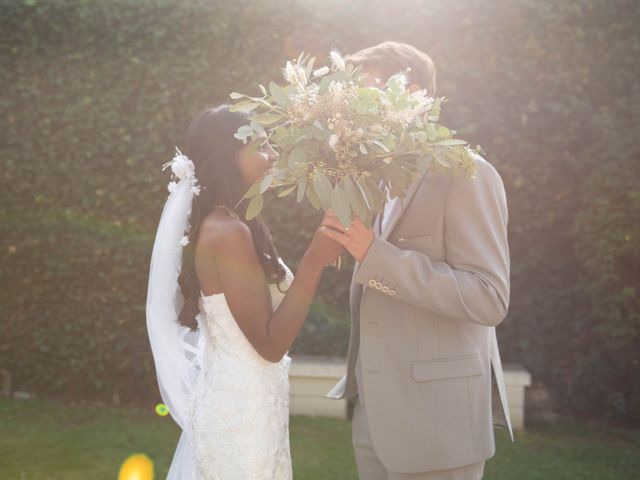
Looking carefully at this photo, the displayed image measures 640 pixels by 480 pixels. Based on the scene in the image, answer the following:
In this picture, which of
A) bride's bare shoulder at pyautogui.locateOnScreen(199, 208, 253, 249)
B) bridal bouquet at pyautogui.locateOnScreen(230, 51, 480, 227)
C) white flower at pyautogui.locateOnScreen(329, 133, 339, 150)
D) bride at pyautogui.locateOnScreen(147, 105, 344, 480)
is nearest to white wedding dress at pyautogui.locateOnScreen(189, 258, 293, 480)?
bride at pyautogui.locateOnScreen(147, 105, 344, 480)

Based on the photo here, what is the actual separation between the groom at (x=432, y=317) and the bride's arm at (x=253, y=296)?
10.9 inches

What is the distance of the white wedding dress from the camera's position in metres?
3.63

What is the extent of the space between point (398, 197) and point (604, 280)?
421 centimetres

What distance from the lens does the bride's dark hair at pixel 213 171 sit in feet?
Answer: 12.0

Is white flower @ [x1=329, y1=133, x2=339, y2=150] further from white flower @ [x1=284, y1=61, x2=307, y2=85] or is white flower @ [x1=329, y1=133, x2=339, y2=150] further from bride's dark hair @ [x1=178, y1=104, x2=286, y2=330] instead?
bride's dark hair @ [x1=178, y1=104, x2=286, y2=330]

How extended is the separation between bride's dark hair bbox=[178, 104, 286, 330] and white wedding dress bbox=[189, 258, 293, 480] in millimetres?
178

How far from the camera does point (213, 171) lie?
12.1 ft

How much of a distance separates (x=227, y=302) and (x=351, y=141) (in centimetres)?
101

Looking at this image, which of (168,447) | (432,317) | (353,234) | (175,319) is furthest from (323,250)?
(168,447)

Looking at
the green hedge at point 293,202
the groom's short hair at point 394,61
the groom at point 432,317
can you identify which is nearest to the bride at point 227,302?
the groom at point 432,317

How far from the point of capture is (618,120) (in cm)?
702

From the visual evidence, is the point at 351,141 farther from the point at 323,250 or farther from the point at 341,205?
the point at 323,250

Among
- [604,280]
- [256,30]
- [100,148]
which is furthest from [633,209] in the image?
[100,148]

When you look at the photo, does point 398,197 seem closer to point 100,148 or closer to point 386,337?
point 386,337
